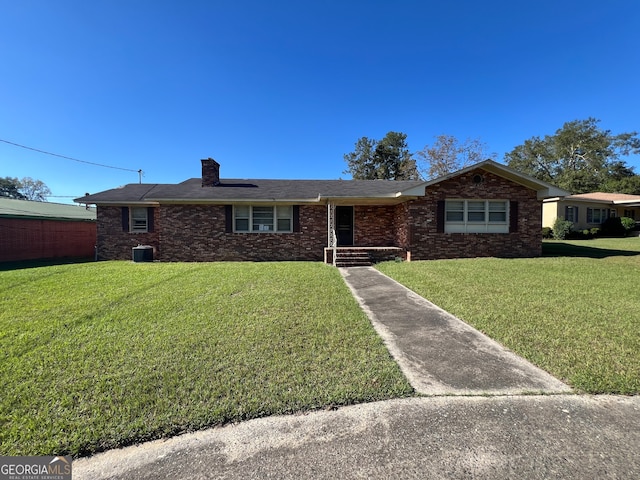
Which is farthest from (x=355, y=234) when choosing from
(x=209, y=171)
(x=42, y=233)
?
(x=42, y=233)

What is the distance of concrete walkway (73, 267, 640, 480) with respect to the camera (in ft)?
5.91

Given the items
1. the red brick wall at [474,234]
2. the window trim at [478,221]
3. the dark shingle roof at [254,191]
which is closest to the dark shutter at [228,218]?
the dark shingle roof at [254,191]

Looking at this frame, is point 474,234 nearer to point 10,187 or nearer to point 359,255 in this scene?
point 359,255

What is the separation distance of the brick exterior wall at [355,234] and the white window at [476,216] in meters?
0.24

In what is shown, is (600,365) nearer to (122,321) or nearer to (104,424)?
(104,424)

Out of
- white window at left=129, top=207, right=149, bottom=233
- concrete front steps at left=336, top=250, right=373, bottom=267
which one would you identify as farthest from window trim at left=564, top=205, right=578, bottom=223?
white window at left=129, top=207, right=149, bottom=233

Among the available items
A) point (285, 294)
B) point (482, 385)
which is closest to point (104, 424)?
point (482, 385)

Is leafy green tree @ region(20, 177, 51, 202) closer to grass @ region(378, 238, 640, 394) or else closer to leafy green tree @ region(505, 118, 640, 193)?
grass @ region(378, 238, 640, 394)

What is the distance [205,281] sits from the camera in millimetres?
7512

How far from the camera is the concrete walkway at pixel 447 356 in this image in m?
2.69

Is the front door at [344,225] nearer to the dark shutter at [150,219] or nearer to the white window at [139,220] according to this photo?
the dark shutter at [150,219]

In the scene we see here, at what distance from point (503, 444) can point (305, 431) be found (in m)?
1.37

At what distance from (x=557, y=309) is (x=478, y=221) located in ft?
23.7

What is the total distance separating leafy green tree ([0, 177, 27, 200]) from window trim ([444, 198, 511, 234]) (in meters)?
73.0
